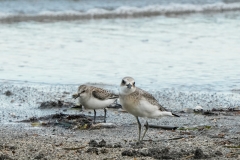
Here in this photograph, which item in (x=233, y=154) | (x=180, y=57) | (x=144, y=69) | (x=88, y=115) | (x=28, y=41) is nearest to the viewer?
(x=233, y=154)

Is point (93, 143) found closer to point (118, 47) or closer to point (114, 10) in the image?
point (118, 47)

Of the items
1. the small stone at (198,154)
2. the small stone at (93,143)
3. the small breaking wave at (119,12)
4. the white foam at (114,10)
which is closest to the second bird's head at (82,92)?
the small stone at (93,143)

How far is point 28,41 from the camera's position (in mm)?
13953

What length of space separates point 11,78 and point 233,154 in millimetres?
5604

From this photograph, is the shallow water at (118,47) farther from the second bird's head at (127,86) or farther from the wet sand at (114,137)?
the second bird's head at (127,86)

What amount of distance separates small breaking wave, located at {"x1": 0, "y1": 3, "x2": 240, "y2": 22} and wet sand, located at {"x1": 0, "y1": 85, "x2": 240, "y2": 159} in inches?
367

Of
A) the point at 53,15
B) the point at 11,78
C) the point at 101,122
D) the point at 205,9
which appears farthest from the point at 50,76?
the point at 205,9

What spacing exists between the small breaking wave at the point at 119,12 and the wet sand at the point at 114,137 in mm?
9330

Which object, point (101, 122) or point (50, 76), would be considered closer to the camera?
point (101, 122)

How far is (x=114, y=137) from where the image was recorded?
7.29m

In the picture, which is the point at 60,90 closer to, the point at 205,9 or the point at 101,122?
the point at 101,122

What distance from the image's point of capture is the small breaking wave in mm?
18734

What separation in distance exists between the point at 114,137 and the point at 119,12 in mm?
14301

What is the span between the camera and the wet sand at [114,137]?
20.0 ft
